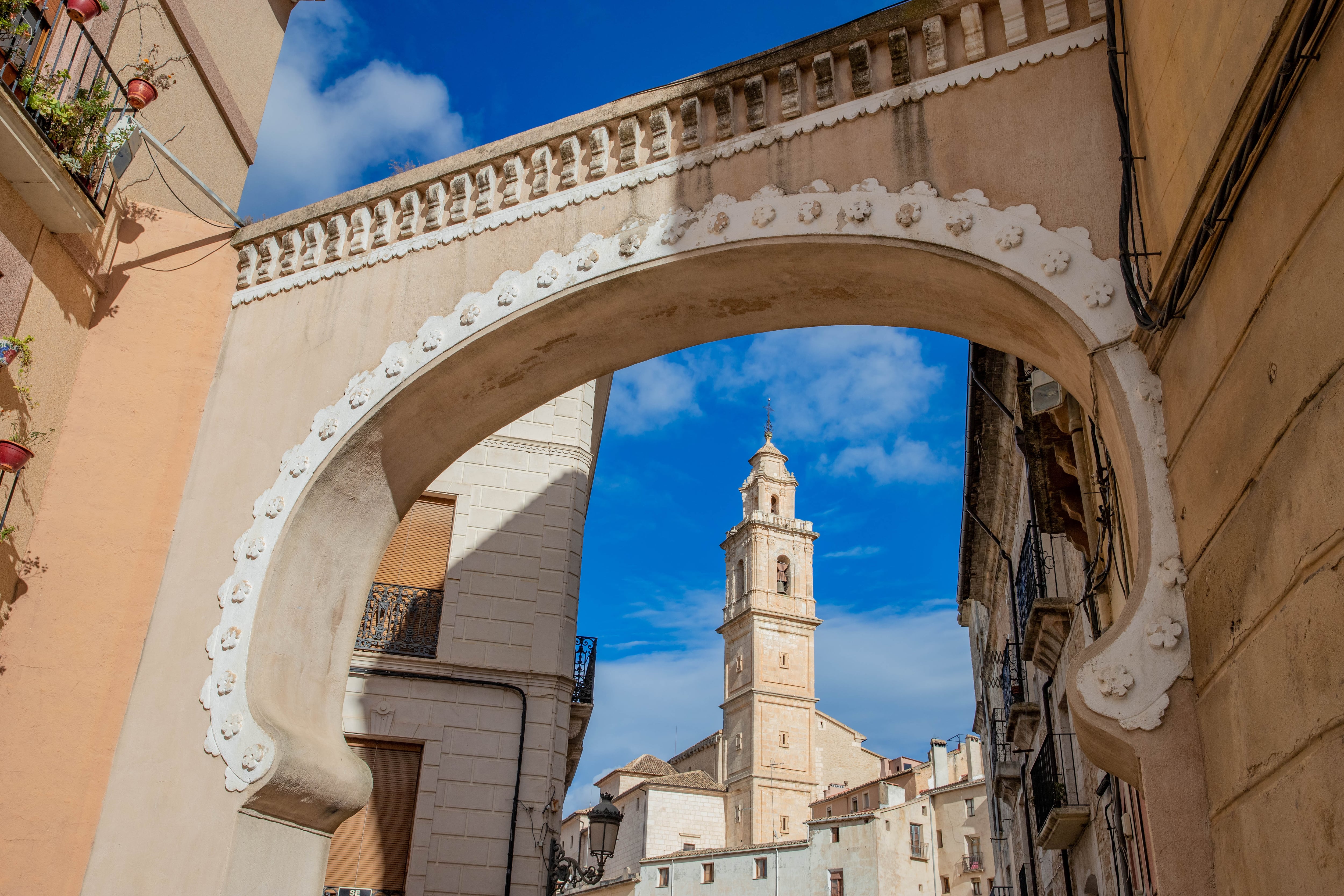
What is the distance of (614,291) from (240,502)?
2.77 m

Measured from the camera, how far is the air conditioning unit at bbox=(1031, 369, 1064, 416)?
21.2 ft

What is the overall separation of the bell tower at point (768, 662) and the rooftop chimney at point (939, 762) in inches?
375

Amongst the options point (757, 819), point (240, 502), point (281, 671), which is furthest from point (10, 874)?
point (757, 819)

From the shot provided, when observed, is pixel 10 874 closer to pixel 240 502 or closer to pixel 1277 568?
pixel 240 502

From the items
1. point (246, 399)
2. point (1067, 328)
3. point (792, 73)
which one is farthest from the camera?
point (246, 399)

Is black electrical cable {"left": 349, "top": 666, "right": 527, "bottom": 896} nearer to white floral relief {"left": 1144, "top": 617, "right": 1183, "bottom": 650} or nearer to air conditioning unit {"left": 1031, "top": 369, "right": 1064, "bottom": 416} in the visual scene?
air conditioning unit {"left": 1031, "top": 369, "right": 1064, "bottom": 416}

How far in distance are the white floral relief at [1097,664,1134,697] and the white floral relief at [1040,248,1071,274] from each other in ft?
6.28

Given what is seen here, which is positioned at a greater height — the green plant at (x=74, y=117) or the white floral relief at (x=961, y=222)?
the green plant at (x=74, y=117)

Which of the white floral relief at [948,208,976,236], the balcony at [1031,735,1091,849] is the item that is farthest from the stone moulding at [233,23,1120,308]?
the balcony at [1031,735,1091,849]

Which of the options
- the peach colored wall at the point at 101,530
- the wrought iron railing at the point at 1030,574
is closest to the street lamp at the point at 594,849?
the wrought iron railing at the point at 1030,574

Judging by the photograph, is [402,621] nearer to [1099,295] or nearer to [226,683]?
[226,683]

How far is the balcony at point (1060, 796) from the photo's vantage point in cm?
1074

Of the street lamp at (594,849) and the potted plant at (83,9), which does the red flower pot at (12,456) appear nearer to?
the potted plant at (83,9)

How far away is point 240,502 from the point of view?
6809 mm
